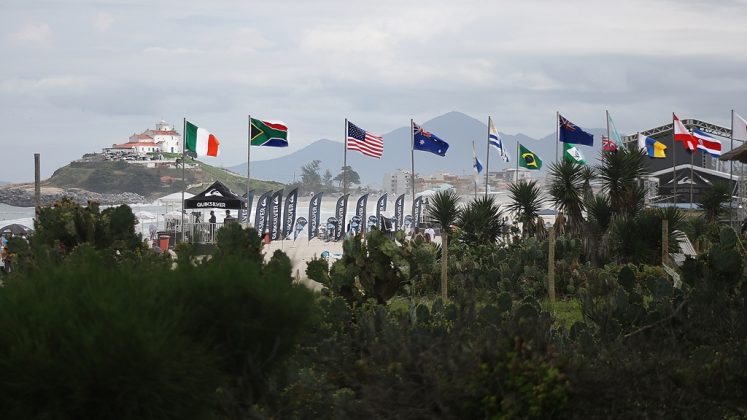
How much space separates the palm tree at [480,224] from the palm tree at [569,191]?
180 centimetres

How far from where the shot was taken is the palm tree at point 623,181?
2386 cm

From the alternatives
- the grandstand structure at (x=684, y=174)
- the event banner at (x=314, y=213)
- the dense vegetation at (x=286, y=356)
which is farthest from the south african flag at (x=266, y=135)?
the dense vegetation at (x=286, y=356)

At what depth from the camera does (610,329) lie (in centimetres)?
901

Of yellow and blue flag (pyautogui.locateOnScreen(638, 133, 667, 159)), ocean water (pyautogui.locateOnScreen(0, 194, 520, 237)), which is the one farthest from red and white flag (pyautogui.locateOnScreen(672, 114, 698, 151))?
ocean water (pyautogui.locateOnScreen(0, 194, 520, 237))

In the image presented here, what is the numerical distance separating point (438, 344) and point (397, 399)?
69cm

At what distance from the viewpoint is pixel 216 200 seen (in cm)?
3878

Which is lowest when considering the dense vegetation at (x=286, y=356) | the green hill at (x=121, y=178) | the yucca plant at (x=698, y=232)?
the dense vegetation at (x=286, y=356)

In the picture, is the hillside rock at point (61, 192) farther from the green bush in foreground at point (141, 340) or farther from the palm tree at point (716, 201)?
the green bush in foreground at point (141, 340)

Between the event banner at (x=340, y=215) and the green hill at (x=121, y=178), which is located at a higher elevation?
the green hill at (x=121, y=178)

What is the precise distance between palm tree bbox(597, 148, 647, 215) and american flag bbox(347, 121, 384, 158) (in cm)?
1519

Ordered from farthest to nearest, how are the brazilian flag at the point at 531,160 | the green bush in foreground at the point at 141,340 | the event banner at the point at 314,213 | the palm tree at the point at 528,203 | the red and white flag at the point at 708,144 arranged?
the red and white flag at the point at 708,144 → the event banner at the point at 314,213 → the brazilian flag at the point at 531,160 → the palm tree at the point at 528,203 → the green bush in foreground at the point at 141,340

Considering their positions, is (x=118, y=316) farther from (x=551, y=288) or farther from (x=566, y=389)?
(x=551, y=288)

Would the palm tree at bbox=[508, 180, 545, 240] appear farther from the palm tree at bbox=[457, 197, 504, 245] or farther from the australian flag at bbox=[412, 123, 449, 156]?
the australian flag at bbox=[412, 123, 449, 156]

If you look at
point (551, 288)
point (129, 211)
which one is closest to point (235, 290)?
point (129, 211)
